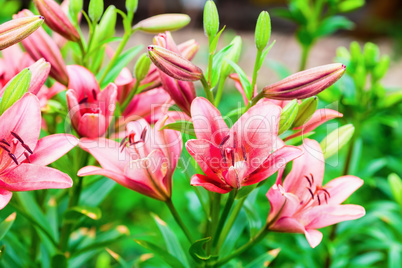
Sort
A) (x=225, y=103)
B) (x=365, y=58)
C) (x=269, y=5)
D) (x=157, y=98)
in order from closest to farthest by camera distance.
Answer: (x=157, y=98) < (x=365, y=58) < (x=225, y=103) < (x=269, y=5)

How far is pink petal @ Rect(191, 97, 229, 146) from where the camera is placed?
1.99 ft

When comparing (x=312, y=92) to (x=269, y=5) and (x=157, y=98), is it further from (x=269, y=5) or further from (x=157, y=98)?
(x=269, y=5)

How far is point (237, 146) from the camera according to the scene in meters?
0.64

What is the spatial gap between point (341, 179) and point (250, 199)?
200mm

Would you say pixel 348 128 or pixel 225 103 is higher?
pixel 348 128

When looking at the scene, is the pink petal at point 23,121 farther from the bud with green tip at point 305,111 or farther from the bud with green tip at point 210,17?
the bud with green tip at point 305,111

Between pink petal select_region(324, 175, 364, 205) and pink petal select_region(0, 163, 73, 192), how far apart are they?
1.19ft

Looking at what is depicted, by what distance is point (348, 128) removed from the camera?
0.73 metres

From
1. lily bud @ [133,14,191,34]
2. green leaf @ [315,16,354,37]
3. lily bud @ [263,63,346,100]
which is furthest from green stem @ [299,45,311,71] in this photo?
lily bud @ [263,63,346,100]

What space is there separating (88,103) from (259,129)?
0.90ft

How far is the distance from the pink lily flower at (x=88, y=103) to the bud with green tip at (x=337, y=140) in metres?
0.32

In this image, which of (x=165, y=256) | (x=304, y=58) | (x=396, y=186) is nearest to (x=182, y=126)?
(x=165, y=256)

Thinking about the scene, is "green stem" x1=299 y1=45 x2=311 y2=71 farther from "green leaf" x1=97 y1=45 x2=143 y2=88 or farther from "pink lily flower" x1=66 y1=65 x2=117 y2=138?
"pink lily flower" x1=66 y1=65 x2=117 y2=138

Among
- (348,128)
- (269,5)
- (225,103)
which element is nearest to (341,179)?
(348,128)
